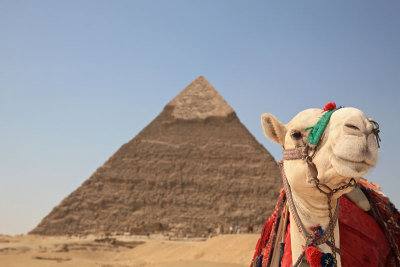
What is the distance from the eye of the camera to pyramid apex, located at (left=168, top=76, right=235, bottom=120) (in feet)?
354

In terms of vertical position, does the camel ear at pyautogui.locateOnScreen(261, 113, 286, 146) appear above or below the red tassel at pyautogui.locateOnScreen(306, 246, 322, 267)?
above

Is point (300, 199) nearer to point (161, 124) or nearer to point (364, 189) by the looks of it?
point (364, 189)

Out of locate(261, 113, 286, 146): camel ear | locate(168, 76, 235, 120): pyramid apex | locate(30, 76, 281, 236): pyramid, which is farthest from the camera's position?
locate(168, 76, 235, 120): pyramid apex

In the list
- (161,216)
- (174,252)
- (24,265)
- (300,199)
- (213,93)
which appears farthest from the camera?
(213,93)

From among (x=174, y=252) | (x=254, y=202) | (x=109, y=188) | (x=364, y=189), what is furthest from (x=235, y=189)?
(x=364, y=189)

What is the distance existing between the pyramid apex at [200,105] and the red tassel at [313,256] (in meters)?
105

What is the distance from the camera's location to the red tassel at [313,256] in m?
2.03

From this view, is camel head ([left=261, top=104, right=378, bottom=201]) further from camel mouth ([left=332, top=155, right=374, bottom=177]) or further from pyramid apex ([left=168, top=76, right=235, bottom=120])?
pyramid apex ([left=168, top=76, right=235, bottom=120])

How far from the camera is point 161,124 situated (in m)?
109

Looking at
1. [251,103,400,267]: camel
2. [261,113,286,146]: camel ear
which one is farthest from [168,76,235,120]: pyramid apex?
[251,103,400,267]: camel

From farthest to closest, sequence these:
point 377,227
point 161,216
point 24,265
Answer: point 161,216 → point 24,265 → point 377,227

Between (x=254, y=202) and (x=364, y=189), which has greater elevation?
(x=364, y=189)

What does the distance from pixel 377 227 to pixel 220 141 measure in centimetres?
10386

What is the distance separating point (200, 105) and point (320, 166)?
106405 millimetres
